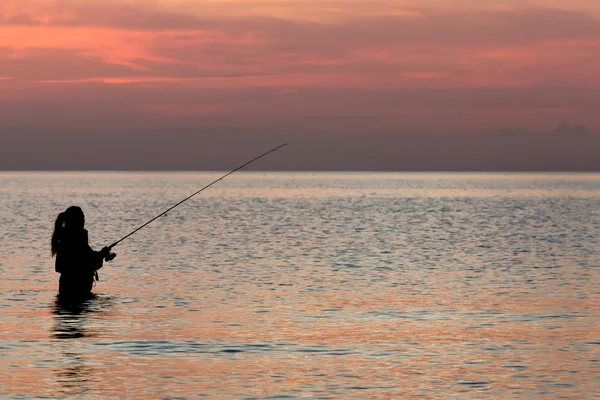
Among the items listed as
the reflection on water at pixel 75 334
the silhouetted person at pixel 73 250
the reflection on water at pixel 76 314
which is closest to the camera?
the reflection on water at pixel 75 334

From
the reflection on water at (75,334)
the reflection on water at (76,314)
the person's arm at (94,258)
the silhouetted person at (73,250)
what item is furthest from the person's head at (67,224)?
the reflection on water at (75,334)

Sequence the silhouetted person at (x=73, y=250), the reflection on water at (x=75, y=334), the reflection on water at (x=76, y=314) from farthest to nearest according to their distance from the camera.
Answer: the silhouetted person at (x=73, y=250)
the reflection on water at (x=76, y=314)
the reflection on water at (x=75, y=334)

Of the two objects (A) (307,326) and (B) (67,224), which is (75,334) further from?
(B) (67,224)

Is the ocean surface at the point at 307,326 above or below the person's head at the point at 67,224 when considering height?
below

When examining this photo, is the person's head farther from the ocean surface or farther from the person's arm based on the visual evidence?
the ocean surface

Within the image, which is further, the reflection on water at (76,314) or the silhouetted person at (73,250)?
the silhouetted person at (73,250)

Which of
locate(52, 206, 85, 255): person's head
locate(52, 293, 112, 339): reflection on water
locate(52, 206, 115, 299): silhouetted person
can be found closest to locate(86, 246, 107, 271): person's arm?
locate(52, 206, 115, 299): silhouetted person

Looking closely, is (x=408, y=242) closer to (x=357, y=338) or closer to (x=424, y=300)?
(x=424, y=300)

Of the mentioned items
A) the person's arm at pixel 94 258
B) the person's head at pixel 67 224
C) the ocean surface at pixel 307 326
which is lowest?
the ocean surface at pixel 307 326

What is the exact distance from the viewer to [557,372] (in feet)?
46.7

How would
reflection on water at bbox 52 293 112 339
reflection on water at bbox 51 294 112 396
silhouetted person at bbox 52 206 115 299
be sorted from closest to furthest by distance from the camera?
reflection on water at bbox 51 294 112 396, reflection on water at bbox 52 293 112 339, silhouetted person at bbox 52 206 115 299

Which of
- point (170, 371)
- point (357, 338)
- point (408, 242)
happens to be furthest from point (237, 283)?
point (408, 242)

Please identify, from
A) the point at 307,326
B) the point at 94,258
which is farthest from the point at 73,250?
the point at 307,326

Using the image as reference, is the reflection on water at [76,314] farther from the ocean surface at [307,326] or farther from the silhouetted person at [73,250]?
the silhouetted person at [73,250]
